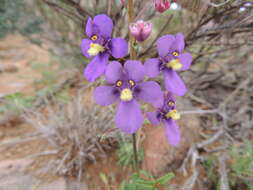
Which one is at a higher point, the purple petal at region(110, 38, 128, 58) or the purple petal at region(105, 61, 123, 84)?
the purple petal at region(110, 38, 128, 58)

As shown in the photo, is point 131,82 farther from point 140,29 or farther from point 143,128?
point 143,128

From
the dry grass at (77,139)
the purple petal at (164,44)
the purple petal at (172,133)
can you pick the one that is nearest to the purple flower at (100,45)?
the purple petal at (164,44)

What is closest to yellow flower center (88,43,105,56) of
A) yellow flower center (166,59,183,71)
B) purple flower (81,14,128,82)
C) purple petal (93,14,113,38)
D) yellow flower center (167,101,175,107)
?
purple flower (81,14,128,82)

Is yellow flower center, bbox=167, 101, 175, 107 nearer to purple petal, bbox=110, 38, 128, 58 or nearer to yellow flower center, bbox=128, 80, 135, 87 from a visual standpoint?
yellow flower center, bbox=128, 80, 135, 87

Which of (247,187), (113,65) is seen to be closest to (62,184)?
(113,65)

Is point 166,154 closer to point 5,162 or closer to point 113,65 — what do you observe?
point 113,65

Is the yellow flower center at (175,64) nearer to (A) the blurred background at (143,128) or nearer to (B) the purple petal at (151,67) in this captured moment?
(B) the purple petal at (151,67)

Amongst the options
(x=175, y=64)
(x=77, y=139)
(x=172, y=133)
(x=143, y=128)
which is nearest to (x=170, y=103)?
(x=172, y=133)
